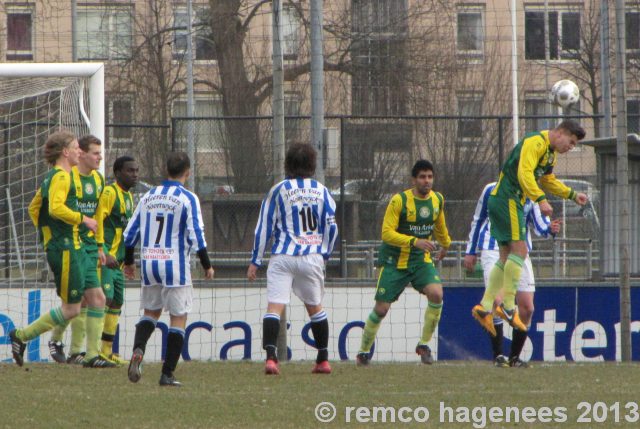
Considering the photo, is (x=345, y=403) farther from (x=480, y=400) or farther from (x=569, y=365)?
(x=569, y=365)

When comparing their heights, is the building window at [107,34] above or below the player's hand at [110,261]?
above

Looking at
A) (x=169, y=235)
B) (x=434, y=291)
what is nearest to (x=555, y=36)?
(x=434, y=291)

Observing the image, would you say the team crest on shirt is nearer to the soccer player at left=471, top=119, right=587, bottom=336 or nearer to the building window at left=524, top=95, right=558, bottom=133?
the soccer player at left=471, top=119, right=587, bottom=336

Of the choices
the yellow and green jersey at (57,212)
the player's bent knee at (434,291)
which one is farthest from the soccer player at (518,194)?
the yellow and green jersey at (57,212)

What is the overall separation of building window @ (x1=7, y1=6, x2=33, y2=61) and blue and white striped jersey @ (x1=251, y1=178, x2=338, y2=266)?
7202 mm

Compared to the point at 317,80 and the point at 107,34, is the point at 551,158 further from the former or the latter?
the point at 107,34

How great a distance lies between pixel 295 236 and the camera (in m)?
9.40

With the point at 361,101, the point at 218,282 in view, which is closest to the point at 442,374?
the point at 218,282

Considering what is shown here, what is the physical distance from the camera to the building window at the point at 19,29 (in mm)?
15656

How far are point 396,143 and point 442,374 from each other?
19.7 ft

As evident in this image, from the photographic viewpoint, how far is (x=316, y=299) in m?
9.50

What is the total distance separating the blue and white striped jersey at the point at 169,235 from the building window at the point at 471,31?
874 centimetres

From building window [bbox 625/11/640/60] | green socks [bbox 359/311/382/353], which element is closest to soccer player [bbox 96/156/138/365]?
green socks [bbox 359/311/382/353]

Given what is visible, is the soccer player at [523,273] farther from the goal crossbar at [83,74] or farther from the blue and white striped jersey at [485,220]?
the goal crossbar at [83,74]
